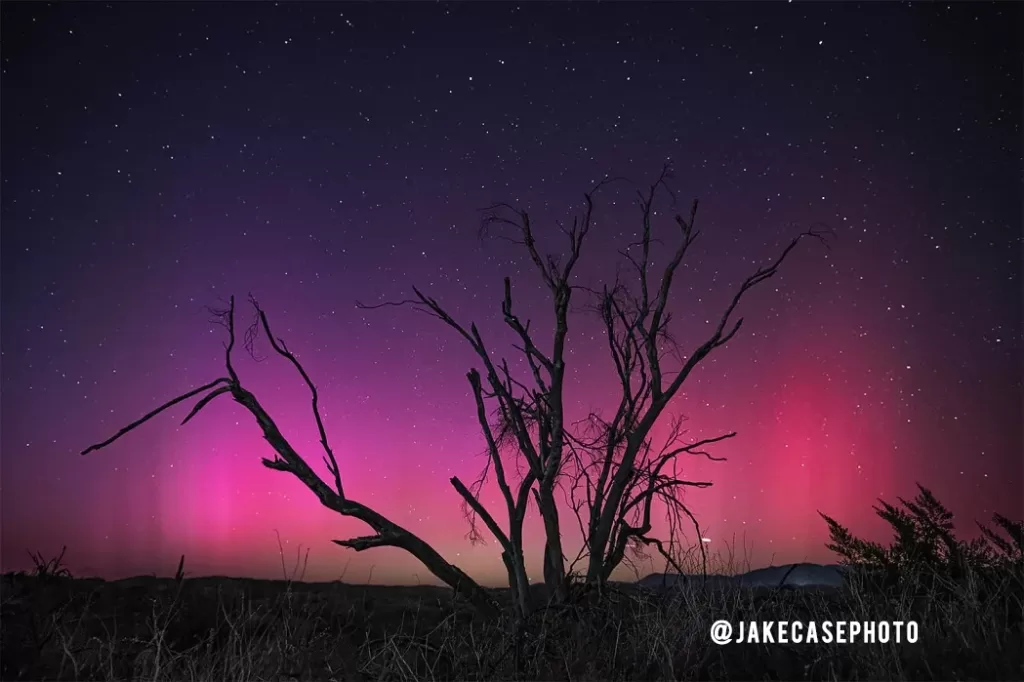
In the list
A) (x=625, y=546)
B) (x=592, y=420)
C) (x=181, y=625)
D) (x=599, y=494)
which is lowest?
(x=181, y=625)

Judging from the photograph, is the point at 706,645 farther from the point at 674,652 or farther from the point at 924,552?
the point at 924,552

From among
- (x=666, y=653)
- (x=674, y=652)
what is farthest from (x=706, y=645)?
(x=666, y=653)

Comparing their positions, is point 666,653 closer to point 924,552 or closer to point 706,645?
point 706,645

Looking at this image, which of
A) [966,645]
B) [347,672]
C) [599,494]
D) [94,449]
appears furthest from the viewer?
[599,494]

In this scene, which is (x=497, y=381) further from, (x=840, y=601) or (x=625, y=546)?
(x=840, y=601)

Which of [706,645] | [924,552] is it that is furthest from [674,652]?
[924,552]

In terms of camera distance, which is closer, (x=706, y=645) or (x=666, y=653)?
(x=666, y=653)

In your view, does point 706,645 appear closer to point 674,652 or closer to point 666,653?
point 674,652

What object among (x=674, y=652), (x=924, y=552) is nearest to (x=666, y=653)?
(x=674, y=652)

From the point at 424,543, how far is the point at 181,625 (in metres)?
3.81

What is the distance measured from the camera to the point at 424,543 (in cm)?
924

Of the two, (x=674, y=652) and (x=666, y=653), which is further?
(x=674, y=652)

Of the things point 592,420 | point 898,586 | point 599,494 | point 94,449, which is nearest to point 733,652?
point 898,586

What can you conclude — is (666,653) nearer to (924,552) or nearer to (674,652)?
(674,652)
